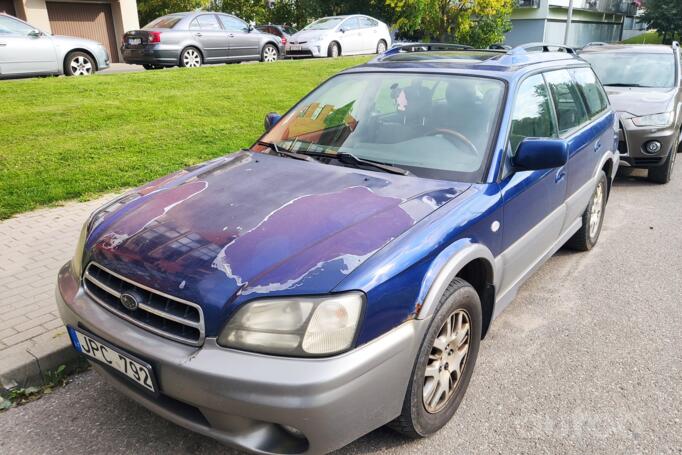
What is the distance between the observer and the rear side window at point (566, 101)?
3.86 m

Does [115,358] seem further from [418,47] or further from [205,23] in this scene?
[205,23]

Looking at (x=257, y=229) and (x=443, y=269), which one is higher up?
(x=257, y=229)

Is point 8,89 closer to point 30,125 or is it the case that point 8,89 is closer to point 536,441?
point 30,125

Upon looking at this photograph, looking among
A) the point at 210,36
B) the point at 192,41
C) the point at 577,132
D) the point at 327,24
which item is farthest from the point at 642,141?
the point at 327,24

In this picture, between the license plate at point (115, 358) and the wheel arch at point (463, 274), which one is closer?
the license plate at point (115, 358)

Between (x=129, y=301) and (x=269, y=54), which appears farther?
(x=269, y=54)

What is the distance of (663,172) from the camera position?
7.06 m

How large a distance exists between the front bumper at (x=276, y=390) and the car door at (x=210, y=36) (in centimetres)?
1225

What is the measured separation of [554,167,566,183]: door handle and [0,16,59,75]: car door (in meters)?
10.2

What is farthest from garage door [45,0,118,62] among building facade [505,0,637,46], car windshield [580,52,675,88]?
car windshield [580,52,675,88]

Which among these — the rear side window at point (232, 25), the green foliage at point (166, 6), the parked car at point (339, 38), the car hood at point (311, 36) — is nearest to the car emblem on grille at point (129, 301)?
the rear side window at point (232, 25)

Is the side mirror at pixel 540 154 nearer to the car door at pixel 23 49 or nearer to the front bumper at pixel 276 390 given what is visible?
the front bumper at pixel 276 390

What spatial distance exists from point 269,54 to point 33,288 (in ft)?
41.5

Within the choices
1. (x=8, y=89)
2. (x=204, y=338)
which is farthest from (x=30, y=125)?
(x=204, y=338)
